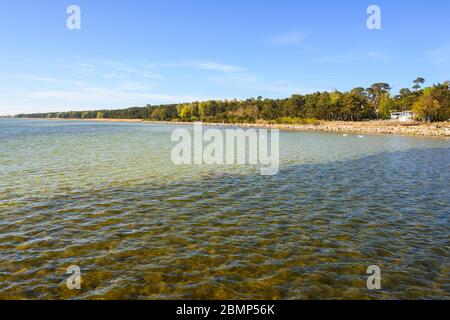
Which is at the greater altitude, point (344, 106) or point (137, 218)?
point (344, 106)

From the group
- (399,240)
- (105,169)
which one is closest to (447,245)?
(399,240)

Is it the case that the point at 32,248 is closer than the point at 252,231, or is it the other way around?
the point at 32,248

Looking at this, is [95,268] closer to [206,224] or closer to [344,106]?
[206,224]

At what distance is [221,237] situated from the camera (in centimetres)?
1293

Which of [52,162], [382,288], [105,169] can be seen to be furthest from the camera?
[52,162]

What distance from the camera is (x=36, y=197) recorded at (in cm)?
1827

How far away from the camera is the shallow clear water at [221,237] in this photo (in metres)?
9.25

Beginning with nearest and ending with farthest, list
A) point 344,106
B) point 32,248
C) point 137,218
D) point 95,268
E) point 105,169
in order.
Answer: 1. point 95,268
2. point 32,248
3. point 137,218
4. point 105,169
5. point 344,106

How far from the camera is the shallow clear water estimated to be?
9.25 metres
